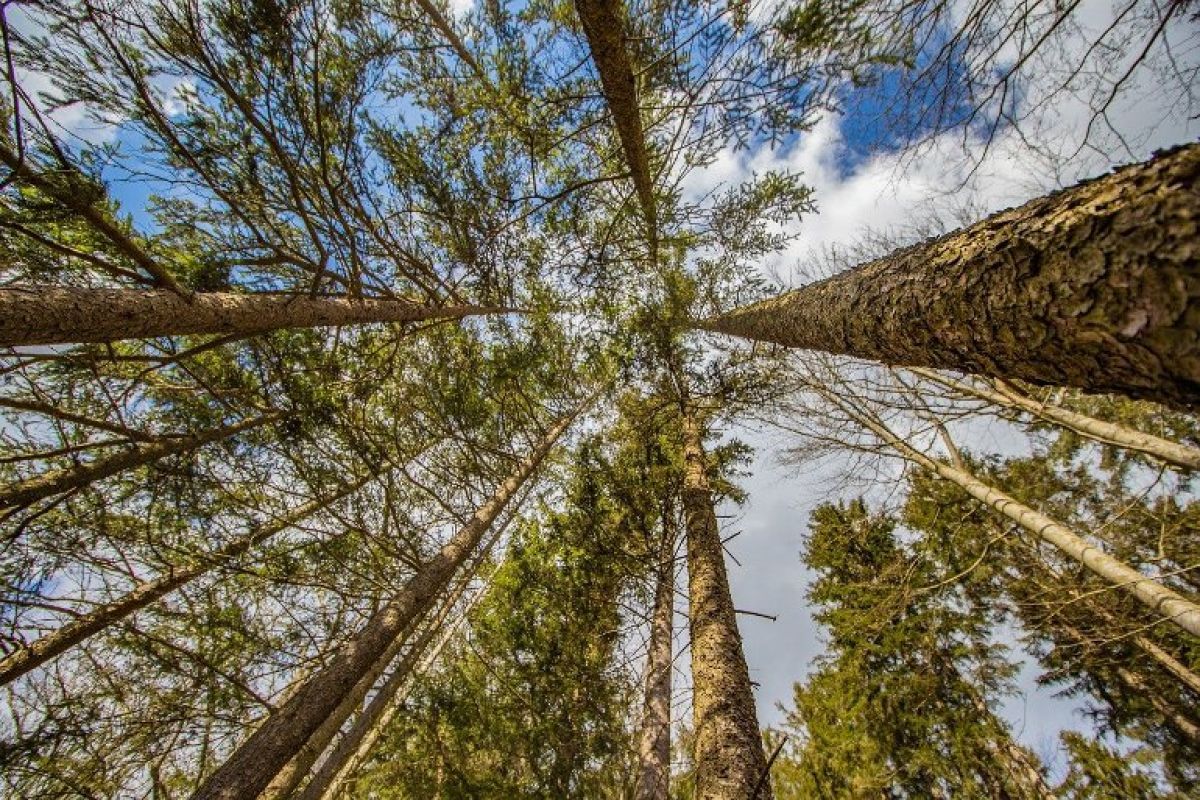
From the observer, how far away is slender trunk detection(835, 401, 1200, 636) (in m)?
3.76

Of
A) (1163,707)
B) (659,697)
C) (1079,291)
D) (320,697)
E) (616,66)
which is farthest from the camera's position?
(1163,707)

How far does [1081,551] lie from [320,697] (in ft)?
22.9

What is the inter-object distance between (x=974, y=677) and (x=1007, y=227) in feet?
37.2

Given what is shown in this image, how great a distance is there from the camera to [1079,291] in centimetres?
117

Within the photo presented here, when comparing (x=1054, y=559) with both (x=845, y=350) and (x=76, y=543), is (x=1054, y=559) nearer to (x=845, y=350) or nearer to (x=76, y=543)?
(x=845, y=350)

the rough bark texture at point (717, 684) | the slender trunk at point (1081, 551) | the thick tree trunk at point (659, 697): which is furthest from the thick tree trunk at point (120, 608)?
the slender trunk at point (1081, 551)

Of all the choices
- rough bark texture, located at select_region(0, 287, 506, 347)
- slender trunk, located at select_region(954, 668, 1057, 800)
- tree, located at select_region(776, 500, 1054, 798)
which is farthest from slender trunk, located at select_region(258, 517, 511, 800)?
slender trunk, located at select_region(954, 668, 1057, 800)

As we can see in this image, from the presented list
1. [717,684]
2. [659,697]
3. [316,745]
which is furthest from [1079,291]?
[316,745]

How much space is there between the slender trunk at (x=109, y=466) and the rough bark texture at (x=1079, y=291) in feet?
19.2

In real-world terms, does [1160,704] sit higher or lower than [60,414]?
lower

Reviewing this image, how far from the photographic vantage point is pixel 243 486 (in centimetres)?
524

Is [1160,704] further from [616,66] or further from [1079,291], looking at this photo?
[616,66]

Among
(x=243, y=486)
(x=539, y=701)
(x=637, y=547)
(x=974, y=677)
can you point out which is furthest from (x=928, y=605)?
(x=243, y=486)

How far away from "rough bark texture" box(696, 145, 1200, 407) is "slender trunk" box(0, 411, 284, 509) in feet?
19.2
